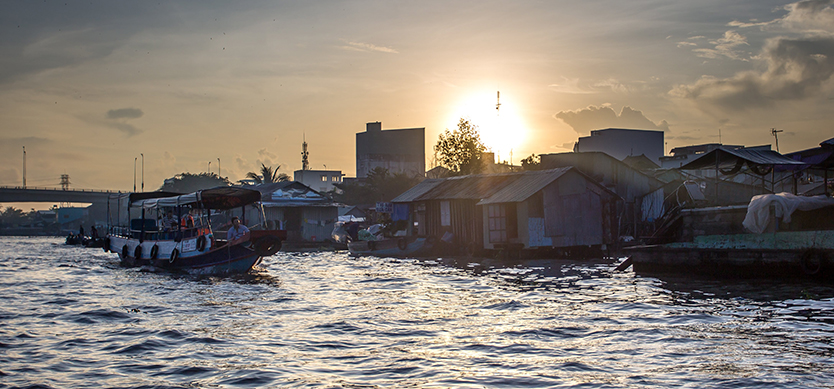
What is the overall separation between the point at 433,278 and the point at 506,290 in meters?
3.93

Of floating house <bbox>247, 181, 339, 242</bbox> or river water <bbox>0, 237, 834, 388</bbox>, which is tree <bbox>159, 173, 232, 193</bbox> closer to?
floating house <bbox>247, 181, 339, 242</bbox>

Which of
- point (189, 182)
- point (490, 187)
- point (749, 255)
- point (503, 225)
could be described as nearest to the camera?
point (749, 255)

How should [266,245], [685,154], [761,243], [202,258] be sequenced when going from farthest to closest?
[685,154], [202,258], [266,245], [761,243]

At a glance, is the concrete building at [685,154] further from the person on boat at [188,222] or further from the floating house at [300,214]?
the person on boat at [188,222]

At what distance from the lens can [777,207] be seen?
590 inches

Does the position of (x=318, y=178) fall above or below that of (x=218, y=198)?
above

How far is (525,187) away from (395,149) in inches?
1970

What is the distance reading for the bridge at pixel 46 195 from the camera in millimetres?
74938

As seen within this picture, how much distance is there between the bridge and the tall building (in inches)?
1480

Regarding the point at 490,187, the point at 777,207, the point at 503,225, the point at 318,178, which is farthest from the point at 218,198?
the point at 318,178

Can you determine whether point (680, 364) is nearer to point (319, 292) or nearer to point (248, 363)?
point (248, 363)

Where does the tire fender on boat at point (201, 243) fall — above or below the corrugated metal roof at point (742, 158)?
below

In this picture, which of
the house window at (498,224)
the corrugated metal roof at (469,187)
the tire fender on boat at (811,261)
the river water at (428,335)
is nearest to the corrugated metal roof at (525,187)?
the house window at (498,224)

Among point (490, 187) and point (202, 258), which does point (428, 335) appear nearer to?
point (202, 258)
